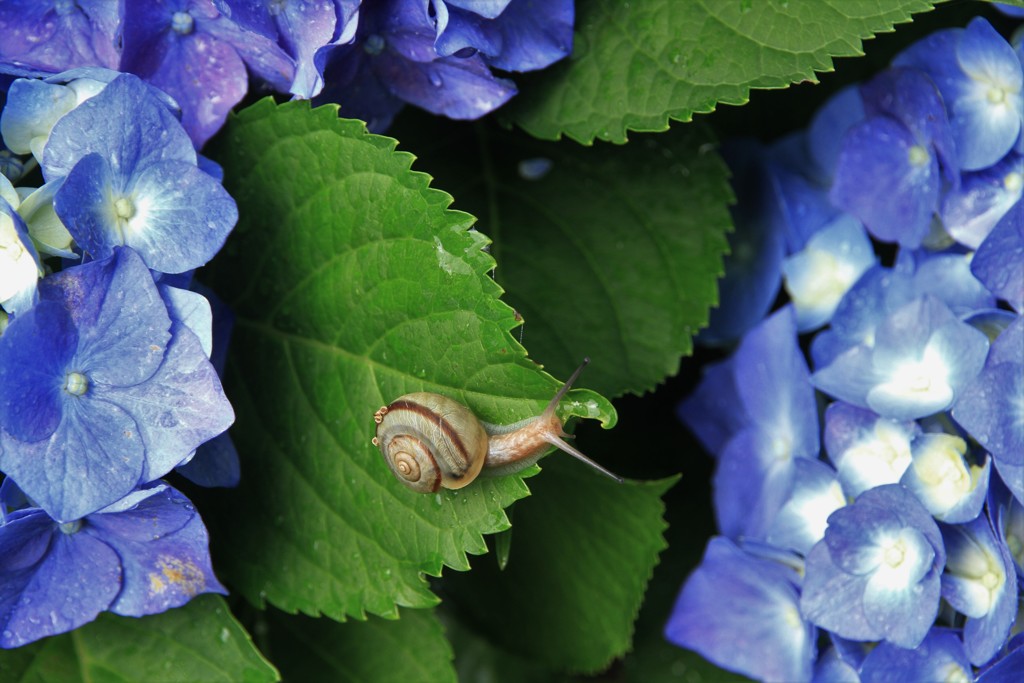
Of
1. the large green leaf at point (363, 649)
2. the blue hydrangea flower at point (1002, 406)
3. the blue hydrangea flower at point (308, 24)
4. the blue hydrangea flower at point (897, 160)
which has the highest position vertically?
the blue hydrangea flower at point (308, 24)

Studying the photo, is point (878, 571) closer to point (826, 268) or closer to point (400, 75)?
point (826, 268)

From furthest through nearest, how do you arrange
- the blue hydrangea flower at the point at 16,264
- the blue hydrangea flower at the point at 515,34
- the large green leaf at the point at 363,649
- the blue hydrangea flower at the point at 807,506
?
the large green leaf at the point at 363,649, the blue hydrangea flower at the point at 807,506, the blue hydrangea flower at the point at 515,34, the blue hydrangea flower at the point at 16,264

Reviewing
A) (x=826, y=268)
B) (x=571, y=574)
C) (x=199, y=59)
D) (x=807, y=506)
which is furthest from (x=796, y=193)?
(x=199, y=59)

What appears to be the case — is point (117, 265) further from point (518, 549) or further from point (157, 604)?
point (518, 549)

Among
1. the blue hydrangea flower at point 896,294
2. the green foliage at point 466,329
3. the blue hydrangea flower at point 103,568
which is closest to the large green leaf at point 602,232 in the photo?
the green foliage at point 466,329

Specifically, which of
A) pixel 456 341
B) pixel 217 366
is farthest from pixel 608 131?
pixel 217 366

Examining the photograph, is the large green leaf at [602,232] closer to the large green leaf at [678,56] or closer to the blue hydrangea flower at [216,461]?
the large green leaf at [678,56]

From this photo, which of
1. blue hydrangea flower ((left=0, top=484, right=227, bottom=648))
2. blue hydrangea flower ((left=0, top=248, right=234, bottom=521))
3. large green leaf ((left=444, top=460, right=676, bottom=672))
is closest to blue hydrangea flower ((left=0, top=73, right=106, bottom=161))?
blue hydrangea flower ((left=0, top=248, right=234, bottom=521))
